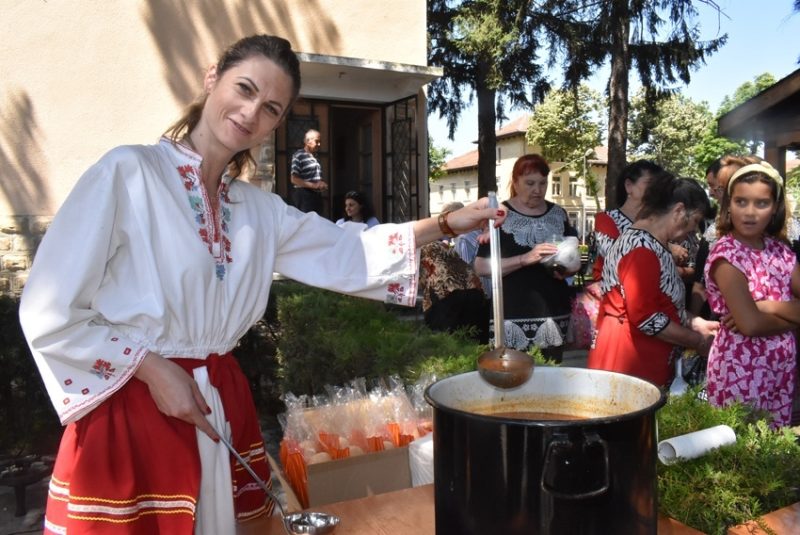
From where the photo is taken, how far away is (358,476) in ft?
6.10

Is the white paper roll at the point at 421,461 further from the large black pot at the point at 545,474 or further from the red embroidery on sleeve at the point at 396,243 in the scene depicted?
the large black pot at the point at 545,474

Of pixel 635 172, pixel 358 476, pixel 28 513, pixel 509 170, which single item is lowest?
pixel 28 513

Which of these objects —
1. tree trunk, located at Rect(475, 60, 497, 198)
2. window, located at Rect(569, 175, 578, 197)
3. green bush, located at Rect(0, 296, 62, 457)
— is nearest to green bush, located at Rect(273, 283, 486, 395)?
green bush, located at Rect(0, 296, 62, 457)

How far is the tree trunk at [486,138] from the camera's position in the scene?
14.0m

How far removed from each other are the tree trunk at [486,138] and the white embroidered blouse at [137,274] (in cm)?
1243

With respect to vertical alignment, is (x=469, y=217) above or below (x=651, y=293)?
above

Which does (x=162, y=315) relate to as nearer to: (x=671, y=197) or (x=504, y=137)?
(x=671, y=197)

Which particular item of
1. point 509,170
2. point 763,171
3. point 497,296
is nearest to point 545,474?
point 497,296

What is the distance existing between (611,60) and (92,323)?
12921 mm

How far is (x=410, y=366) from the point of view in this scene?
9.01 ft

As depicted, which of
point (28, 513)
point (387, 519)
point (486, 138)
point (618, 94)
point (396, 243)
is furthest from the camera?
point (486, 138)

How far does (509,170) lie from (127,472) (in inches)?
1918

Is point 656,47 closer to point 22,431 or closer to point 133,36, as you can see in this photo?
point 133,36

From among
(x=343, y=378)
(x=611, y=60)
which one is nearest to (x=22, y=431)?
(x=343, y=378)
